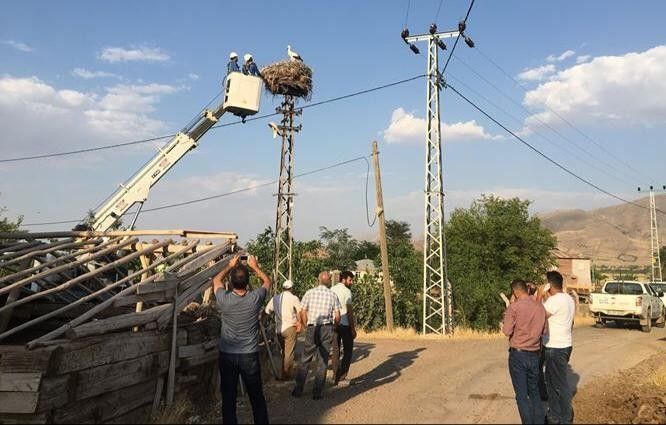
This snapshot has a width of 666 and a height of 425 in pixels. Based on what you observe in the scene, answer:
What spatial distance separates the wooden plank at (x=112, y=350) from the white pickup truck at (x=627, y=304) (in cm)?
1935

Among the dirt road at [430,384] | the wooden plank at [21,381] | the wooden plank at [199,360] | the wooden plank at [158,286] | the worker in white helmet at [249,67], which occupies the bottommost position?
the dirt road at [430,384]

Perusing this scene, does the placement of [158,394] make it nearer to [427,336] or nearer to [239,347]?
[239,347]

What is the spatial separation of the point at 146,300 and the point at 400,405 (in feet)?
12.7

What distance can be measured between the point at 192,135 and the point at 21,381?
1113 centimetres

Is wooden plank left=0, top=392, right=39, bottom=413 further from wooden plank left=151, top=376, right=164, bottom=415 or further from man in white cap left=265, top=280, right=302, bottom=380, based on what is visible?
man in white cap left=265, top=280, right=302, bottom=380

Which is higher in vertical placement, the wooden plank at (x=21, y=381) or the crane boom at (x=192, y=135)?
the crane boom at (x=192, y=135)

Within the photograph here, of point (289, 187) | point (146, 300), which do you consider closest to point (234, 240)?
point (146, 300)

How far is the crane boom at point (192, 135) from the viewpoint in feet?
49.2

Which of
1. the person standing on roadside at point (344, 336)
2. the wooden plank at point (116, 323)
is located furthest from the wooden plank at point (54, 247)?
the person standing on roadside at point (344, 336)

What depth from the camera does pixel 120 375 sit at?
21.1 ft

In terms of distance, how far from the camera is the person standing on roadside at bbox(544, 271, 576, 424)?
6.75m

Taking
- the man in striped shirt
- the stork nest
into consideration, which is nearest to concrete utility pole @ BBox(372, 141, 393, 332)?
the stork nest

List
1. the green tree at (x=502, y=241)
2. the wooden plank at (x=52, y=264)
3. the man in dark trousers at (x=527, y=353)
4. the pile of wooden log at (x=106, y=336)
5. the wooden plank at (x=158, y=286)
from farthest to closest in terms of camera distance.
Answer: the green tree at (x=502, y=241), the wooden plank at (x=52, y=264), the wooden plank at (x=158, y=286), the man in dark trousers at (x=527, y=353), the pile of wooden log at (x=106, y=336)

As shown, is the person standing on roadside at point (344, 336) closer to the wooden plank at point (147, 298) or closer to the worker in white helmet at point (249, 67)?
the wooden plank at point (147, 298)
